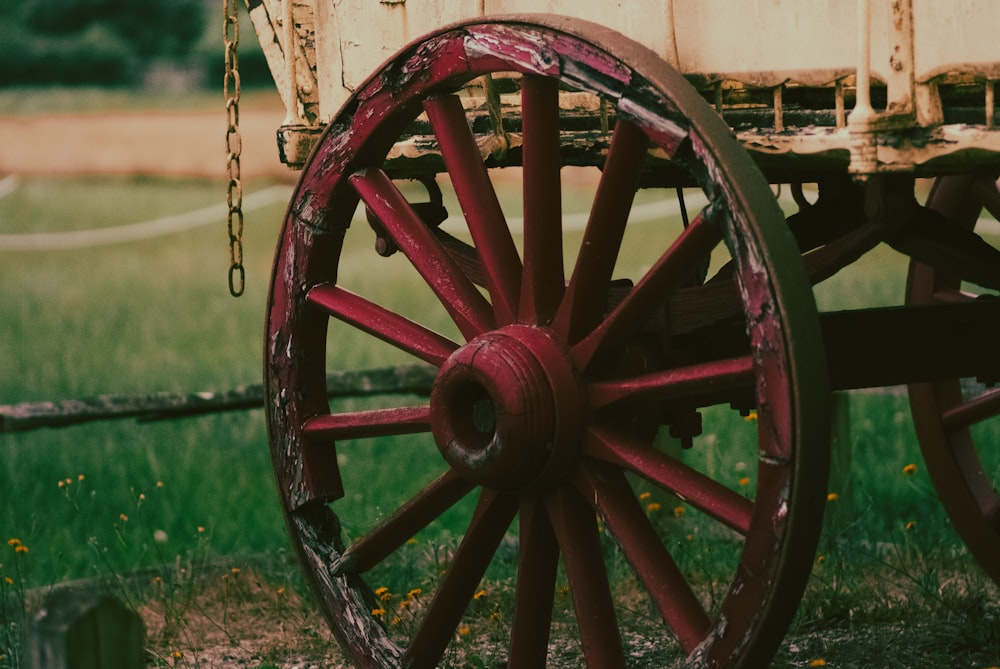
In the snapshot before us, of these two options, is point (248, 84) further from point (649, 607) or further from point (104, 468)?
point (649, 607)

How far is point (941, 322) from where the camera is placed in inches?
113

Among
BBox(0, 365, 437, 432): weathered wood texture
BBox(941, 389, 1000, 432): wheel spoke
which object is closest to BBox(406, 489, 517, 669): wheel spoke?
BBox(941, 389, 1000, 432): wheel spoke

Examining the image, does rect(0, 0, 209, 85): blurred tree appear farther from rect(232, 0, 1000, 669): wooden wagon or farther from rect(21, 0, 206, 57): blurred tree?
rect(232, 0, 1000, 669): wooden wagon

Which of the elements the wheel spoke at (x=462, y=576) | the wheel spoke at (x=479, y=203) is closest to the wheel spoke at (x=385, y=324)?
the wheel spoke at (x=479, y=203)

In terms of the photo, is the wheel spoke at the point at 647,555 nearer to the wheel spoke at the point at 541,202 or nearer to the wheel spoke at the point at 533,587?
the wheel spoke at the point at 533,587

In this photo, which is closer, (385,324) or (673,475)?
(673,475)

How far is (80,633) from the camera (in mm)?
Result: 1723

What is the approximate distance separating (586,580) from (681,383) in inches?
15.6

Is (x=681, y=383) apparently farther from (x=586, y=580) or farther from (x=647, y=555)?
(x=586, y=580)

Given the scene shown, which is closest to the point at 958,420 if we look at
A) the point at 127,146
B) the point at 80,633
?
the point at 80,633

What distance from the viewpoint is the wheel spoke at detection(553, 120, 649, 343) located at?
7.76 ft

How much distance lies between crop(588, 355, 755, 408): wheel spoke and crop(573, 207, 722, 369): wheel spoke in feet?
0.20

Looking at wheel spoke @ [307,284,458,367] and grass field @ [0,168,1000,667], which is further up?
wheel spoke @ [307,284,458,367]

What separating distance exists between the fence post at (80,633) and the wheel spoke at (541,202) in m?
0.98
